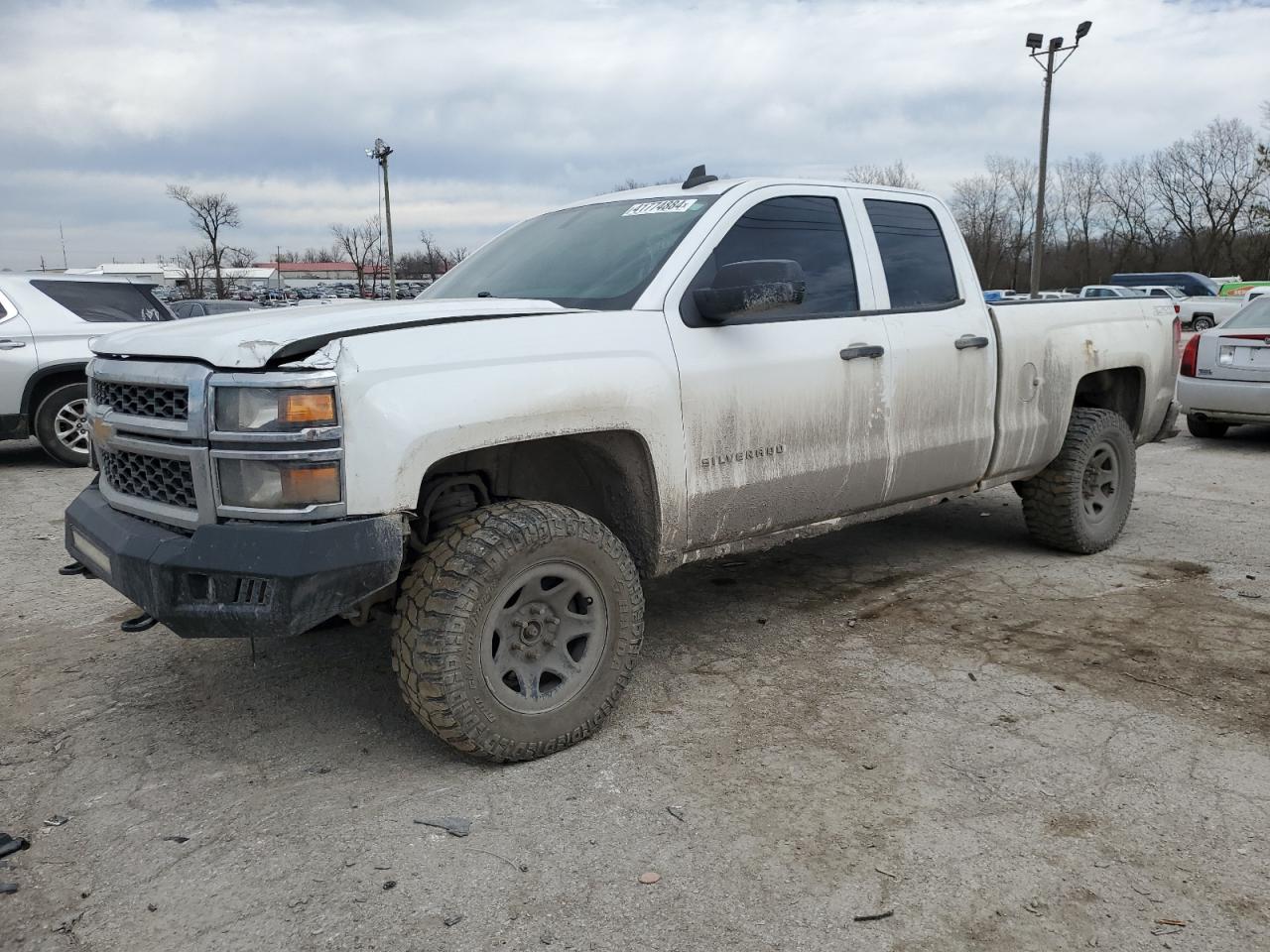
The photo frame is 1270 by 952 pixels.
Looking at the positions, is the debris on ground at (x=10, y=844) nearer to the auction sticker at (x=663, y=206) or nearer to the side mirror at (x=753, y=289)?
the side mirror at (x=753, y=289)

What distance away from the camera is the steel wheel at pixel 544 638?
10.4ft

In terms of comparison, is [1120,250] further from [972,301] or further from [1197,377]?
[972,301]

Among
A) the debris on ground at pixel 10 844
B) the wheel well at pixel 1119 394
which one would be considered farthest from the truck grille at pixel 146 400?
the wheel well at pixel 1119 394

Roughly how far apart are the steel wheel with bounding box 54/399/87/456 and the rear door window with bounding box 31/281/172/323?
0.83 metres

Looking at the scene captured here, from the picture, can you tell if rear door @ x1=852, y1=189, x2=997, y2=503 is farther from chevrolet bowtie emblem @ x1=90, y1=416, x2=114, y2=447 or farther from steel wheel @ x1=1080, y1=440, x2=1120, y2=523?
chevrolet bowtie emblem @ x1=90, y1=416, x2=114, y2=447

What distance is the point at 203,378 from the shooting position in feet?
9.34

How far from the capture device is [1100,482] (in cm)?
582

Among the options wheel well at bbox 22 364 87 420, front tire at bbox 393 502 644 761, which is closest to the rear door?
front tire at bbox 393 502 644 761

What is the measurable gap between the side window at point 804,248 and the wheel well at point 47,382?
A: 687 centimetres

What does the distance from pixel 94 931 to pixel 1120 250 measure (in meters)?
68.4

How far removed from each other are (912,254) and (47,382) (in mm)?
7585

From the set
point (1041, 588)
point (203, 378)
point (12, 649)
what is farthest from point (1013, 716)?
point (12, 649)

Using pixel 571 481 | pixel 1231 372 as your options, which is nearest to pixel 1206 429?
pixel 1231 372

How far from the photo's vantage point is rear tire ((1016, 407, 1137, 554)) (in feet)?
18.0
